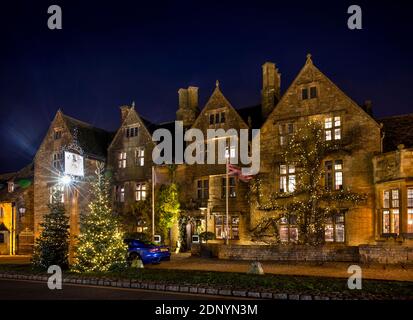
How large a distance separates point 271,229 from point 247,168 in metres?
4.87

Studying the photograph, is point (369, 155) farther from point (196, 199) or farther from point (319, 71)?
point (196, 199)

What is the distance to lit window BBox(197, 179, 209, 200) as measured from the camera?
37719 mm

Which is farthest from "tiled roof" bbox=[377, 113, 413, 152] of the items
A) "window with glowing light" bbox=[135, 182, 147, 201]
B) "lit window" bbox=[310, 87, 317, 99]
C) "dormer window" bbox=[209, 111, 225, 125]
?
"window with glowing light" bbox=[135, 182, 147, 201]

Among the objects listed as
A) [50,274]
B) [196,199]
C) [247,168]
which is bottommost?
[50,274]

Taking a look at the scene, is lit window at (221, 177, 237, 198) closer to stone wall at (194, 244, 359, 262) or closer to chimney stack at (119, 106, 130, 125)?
stone wall at (194, 244, 359, 262)

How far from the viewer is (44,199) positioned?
45062 mm

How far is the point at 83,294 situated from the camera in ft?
49.7

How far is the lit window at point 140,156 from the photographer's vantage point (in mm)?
41188

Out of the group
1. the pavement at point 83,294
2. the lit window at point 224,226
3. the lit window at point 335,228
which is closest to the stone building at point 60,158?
the lit window at point 224,226

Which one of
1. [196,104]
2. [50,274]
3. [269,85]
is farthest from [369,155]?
[50,274]

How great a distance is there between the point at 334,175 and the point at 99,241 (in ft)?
57.3

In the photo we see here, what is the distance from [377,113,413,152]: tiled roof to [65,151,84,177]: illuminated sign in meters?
19.6

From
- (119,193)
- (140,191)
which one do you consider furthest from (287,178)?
(119,193)

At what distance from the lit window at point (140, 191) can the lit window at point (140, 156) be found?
178 centimetres
